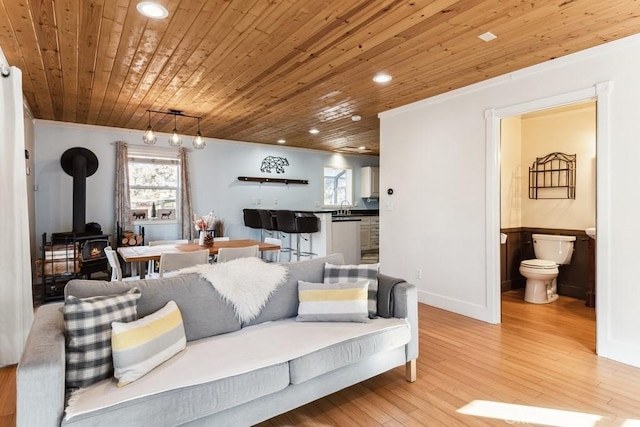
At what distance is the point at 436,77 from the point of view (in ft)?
11.4

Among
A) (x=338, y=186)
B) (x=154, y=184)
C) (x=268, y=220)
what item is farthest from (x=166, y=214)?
(x=338, y=186)

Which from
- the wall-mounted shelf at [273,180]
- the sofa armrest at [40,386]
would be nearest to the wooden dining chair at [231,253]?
the sofa armrest at [40,386]

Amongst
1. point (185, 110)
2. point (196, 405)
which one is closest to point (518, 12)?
point (196, 405)

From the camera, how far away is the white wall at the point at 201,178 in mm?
5402

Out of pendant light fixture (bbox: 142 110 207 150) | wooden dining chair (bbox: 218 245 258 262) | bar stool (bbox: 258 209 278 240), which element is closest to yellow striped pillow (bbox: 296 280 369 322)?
wooden dining chair (bbox: 218 245 258 262)

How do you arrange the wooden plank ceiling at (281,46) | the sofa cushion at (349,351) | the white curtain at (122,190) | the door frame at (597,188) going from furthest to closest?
the white curtain at (122,190)
the door frame at (597,188)
the wooden plank ceiling at (281,46)
the sofa cushion at (349,351)

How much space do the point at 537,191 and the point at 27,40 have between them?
19.1ft

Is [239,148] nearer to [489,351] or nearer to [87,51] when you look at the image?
[87,51]

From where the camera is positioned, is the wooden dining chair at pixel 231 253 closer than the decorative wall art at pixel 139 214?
Yes

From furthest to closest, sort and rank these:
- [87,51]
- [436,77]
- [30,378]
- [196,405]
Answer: [436,77], [87,51], [196,405], [30,378]

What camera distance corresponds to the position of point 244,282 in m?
2.38

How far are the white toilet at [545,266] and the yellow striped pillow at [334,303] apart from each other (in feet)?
9.57

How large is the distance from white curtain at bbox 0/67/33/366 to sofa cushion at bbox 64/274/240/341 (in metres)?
1.42

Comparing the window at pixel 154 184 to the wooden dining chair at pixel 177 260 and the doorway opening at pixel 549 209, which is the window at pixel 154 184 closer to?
the wooden dining chair at pixel 177 260
